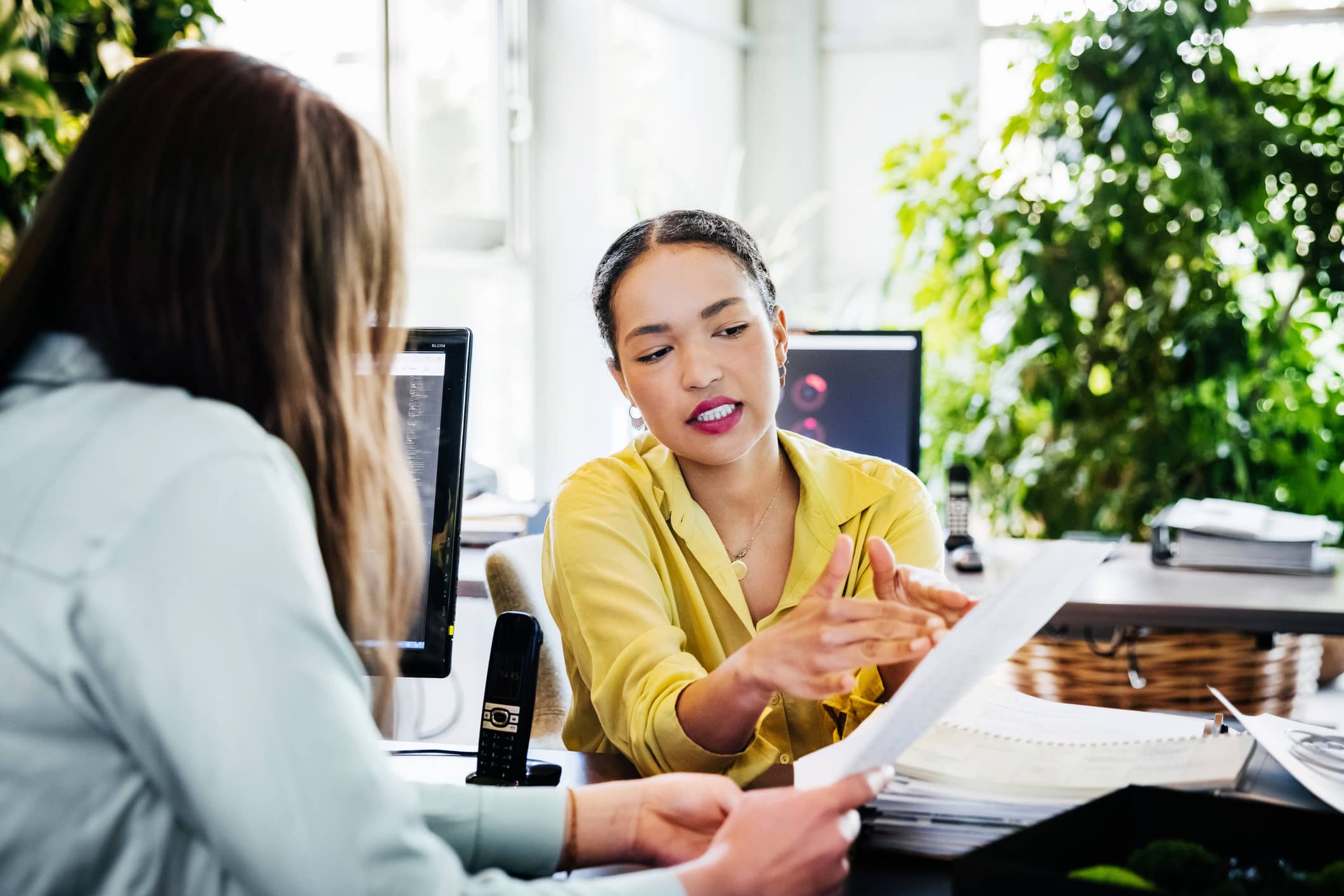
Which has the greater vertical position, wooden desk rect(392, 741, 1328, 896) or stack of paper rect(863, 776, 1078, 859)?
stack of paper rect(863, 776, 1078, 859)

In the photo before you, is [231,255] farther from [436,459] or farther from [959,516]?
[959,516]

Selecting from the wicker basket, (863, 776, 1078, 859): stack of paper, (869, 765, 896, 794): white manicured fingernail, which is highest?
(869, 765, 896, 794): white manicured fingernail

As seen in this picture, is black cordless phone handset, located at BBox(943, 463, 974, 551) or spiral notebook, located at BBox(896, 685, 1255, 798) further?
black cordless phone handset, located at BBox(943, 463, 974, 551)

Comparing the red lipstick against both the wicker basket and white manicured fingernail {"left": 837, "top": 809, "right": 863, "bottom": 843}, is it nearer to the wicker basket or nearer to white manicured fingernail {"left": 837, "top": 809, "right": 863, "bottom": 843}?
white manicured fingernail {"left": 837, "top": 809, "right": 863, "bottom": 843}

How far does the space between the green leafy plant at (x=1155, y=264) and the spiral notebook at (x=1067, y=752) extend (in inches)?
92.6

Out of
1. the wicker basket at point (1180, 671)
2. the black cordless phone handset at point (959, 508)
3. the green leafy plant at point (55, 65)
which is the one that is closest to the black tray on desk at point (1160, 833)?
the green leafy plant at point (55, 65)

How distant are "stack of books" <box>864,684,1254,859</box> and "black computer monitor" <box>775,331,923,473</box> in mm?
1443

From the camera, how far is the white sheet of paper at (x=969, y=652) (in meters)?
0.83

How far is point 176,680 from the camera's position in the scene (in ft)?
2.04

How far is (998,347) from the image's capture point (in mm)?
3615

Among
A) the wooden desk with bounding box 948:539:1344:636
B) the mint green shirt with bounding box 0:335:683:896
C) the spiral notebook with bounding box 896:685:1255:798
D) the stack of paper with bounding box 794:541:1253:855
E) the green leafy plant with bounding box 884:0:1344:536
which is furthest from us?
the green leafy plant with bounding box 884:0:1344:536

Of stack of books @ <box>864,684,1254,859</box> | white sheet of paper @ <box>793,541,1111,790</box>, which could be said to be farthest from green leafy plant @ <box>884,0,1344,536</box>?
white sheet of paper @ <box>793,541,1111,790</box>

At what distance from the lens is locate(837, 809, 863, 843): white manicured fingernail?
0.85m

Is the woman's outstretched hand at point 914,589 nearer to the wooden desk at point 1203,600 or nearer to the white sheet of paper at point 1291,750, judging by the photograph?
the white sheet of paper at point 1291,750
